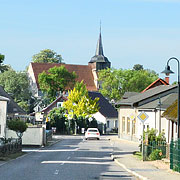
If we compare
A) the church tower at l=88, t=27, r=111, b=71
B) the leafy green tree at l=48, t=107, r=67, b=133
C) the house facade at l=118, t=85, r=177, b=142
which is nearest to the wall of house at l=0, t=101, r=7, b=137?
the house facade at l=118, t=85, r=177, b=142

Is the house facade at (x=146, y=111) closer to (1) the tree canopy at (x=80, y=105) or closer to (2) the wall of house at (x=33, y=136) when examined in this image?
(2) the wall of house at (x=33, y=136)

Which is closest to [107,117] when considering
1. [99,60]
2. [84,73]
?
[84,73]

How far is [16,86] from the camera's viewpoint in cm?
10869

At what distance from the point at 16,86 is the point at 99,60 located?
38.6m

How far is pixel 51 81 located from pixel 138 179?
9046 centimetres

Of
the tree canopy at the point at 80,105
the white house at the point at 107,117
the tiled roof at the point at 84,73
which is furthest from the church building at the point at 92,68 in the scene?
the tree canopy at the point at 80,105

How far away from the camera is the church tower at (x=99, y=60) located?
141 m

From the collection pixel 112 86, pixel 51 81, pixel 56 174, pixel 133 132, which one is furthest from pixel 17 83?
pixel 56 174

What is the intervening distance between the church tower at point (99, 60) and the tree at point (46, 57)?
33.0ft

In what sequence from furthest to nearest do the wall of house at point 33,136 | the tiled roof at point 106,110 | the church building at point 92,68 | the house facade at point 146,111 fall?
the church building at point 92,68 < the tiled roof at point 106,110 < the house facade at point 146,111 < the wall of house at point 33,136

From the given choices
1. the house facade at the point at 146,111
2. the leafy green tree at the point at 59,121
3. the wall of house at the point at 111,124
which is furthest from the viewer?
the wall of house at the point at 111,124

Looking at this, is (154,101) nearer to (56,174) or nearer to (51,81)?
(56,174)

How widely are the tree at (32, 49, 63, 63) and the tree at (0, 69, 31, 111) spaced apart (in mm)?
29127

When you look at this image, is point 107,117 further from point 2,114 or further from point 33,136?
point 2,114
